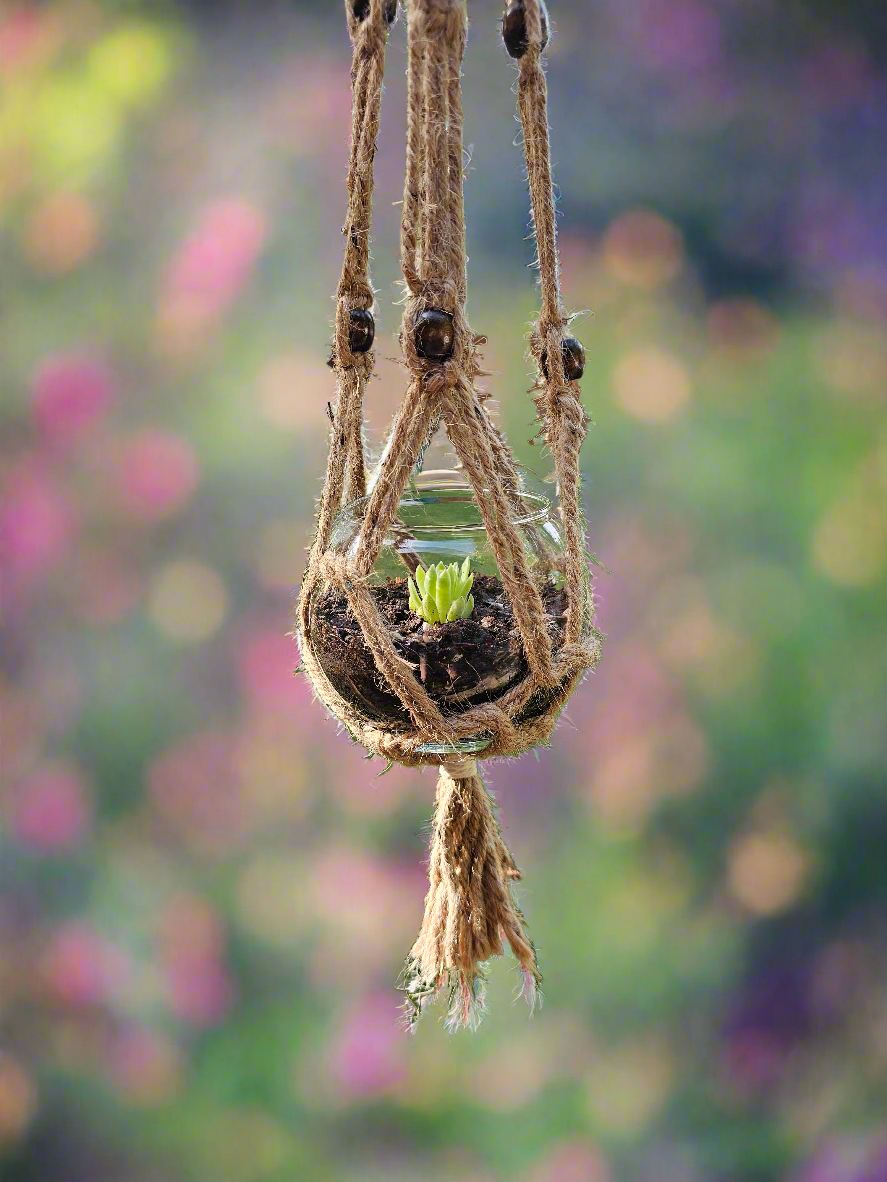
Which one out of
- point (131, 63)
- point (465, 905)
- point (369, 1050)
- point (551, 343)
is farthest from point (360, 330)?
point (369, 1050)

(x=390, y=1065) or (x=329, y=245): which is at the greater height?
(x=329, y=245)

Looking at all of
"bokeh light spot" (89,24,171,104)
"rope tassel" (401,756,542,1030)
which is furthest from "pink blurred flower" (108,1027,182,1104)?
"bokeh light spot" (89,24,171,104)

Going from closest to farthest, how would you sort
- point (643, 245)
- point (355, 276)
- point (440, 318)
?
point (440, 318), point (355, 276), point (643, 245)

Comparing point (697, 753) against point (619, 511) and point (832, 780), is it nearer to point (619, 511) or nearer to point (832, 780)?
point (832, 780)

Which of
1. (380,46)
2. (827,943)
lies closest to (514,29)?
(380,46)

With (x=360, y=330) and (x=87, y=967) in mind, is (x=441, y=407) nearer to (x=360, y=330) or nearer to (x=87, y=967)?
(x=360, y=330)

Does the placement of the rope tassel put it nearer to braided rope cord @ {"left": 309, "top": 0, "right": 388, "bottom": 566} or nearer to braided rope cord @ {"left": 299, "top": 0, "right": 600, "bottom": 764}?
braided rope cord @ {"left": 299, "top": 0, "right": 600, "bottom": 764}
